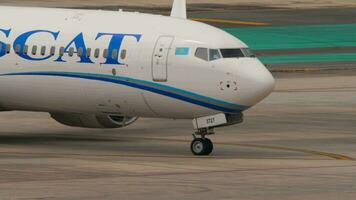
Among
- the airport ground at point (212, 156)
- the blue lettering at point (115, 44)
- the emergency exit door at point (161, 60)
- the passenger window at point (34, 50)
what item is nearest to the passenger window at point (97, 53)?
the blue lettering at point (115, 44)

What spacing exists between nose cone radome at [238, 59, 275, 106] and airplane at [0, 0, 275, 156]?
28mm

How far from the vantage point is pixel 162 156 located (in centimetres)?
4191

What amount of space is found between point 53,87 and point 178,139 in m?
5.15

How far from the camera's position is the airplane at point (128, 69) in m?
41.6

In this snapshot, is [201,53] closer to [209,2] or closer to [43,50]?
[43,50]

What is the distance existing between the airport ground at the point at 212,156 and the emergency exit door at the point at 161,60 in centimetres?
227

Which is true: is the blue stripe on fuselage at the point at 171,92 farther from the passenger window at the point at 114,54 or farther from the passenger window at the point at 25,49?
the passenger window at the point at 25,49

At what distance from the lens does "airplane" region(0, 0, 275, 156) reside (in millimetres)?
41562

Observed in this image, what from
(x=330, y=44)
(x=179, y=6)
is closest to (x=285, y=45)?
(x=330, y=44)

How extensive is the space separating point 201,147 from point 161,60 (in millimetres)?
2729

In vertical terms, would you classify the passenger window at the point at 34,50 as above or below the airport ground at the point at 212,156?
above

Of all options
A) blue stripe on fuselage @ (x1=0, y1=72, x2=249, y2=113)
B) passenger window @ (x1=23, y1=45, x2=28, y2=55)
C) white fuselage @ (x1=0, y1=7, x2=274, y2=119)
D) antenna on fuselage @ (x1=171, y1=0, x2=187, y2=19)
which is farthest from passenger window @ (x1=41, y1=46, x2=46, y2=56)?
antenna on fuselage @ (x1=171, y1=0, x2=187, y2=19)

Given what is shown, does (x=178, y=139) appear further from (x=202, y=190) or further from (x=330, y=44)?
(x=330, y=44)

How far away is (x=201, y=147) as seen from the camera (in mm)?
42031
